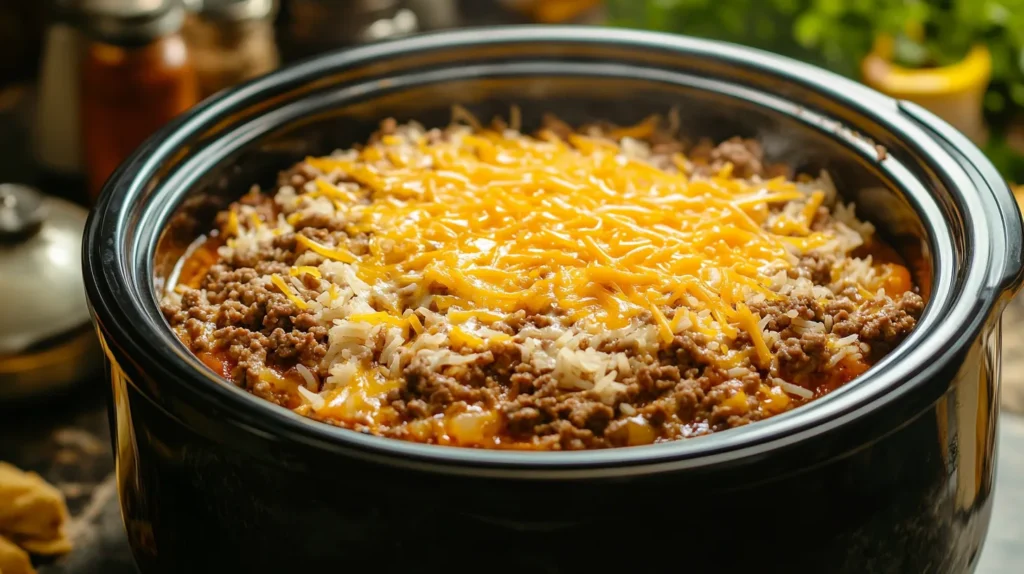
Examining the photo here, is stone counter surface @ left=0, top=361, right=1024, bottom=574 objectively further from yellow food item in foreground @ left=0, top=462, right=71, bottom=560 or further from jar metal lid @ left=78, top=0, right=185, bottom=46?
jar metal lid @ left=78, top=0, right=185, bottom=46

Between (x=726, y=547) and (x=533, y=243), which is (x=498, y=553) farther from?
(x=533, y=243)

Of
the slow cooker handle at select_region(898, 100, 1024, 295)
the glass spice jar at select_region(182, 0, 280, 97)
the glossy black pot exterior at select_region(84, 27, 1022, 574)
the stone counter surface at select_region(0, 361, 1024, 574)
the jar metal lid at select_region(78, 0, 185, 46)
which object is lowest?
the stone counter surface at select_region(0, 361, 1024, 574)

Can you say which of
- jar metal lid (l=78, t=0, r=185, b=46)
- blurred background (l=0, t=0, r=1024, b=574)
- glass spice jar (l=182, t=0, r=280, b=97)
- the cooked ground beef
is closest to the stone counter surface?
blurred background (l=0, t=0, r=1024, b=574)

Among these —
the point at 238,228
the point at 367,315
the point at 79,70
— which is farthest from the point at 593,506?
the point at 79,70

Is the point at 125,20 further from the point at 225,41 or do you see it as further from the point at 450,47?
the point at 450,47

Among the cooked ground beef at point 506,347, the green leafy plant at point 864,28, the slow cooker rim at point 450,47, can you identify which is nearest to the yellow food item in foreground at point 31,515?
the cooked ground beef at point 506,347

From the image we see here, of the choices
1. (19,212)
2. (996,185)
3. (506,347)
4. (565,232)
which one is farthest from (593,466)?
(19,212)
